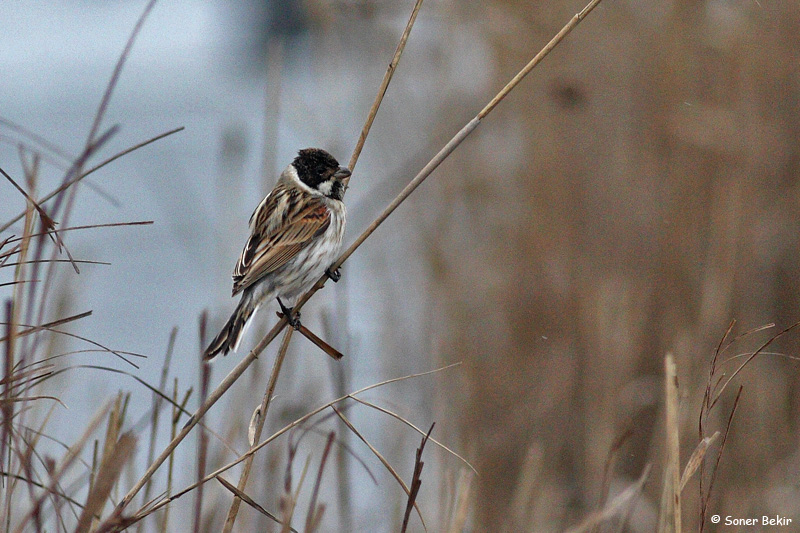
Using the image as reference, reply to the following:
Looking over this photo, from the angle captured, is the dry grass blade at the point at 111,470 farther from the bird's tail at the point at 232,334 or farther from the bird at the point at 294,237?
the bird at the point at 294,237

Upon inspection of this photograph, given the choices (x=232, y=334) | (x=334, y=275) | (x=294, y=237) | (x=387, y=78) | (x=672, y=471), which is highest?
(x=387, y=78)

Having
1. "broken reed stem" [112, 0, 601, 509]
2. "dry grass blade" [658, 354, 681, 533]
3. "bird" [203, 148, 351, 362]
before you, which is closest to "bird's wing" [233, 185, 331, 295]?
"bird" [203, 148, 351, 362]

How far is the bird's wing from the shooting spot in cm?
310

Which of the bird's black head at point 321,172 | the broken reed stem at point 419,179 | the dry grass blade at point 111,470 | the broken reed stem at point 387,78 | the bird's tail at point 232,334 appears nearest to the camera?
the dry grass blade at point 111,470

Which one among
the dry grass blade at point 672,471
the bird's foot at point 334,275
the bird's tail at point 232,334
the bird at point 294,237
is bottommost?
the dry grass blade at point 672,471

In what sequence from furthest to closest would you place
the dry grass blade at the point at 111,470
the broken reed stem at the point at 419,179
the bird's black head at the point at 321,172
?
the bird's black head at the point at 321,172 < the broken reed stem at the point at 419,179 < the dry grass blade at the point at 111,470

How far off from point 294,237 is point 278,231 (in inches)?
2.9

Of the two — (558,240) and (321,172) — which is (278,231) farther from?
(558,240)

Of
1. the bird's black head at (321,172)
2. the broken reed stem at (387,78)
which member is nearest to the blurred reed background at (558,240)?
the bird's black head at (321,172)

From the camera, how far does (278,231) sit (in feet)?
10.7

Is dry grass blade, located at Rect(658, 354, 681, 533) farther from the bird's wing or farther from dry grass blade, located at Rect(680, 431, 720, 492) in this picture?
the bird's wing

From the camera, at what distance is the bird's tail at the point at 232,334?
264cm

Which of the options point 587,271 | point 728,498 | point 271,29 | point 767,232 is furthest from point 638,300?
point 271,29

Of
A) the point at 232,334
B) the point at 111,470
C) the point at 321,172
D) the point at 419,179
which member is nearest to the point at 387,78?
the point at 419,179
